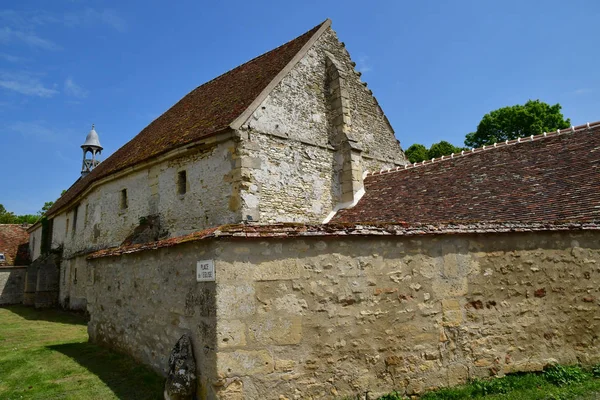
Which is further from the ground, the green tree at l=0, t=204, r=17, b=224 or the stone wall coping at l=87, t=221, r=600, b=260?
the green tree at l=0, t=204, r=17, b=224

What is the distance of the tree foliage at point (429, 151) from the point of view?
31.3 meters

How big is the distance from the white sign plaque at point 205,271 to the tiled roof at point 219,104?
6.17 m

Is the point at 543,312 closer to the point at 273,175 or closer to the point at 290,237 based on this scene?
the point at 290,237

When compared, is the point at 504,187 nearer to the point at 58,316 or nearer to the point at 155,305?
the point at 155,305

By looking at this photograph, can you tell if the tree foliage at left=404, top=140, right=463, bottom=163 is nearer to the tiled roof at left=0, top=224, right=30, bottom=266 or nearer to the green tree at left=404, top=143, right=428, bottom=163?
the green tree at left=404, top=143, right=428, bottom=163

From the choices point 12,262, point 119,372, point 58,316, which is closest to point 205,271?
point 119,372

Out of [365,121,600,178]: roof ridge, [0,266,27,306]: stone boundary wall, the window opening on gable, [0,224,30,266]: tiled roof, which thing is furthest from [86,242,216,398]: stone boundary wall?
[0,224,30,266]: tiled roof

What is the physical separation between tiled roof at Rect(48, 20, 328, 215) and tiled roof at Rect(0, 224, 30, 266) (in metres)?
20.3

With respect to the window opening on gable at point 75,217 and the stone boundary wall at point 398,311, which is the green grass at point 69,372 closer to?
the stone boundary wall at point 398,311

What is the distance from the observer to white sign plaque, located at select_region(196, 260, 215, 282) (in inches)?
204

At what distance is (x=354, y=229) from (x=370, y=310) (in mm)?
1130

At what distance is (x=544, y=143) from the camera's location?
1088 centimetres

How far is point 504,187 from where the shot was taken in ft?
32.0

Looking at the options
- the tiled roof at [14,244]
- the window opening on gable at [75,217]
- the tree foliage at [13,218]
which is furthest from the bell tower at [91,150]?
the tree foliage at [13,218]
